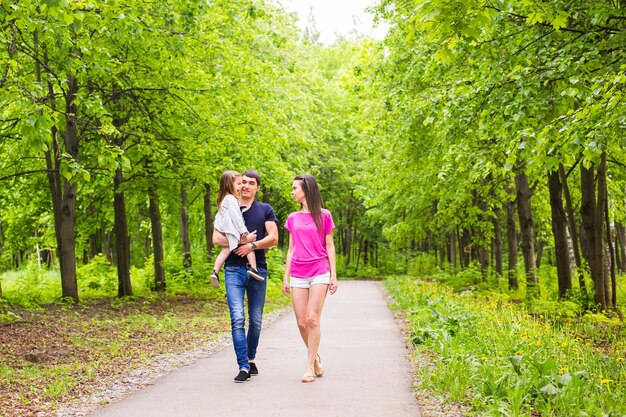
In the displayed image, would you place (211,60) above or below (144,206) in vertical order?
above

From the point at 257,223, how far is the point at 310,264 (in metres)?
0.78

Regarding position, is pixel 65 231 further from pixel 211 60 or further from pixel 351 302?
pixel 351 302

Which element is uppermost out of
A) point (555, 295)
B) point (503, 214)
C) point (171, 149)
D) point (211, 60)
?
point (211, 60)

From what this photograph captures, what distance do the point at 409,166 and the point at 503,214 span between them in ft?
43.9

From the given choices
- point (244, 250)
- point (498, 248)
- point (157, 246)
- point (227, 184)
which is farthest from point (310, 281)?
point (498, 248)

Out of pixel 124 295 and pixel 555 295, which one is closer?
pixel 124 295

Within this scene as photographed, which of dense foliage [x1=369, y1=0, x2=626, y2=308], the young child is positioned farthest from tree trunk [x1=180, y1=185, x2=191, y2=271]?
the young child

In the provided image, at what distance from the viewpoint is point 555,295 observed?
19.6m

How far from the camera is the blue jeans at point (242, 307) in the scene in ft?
22.4

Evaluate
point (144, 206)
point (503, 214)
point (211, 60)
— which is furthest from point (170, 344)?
point (503, 214)

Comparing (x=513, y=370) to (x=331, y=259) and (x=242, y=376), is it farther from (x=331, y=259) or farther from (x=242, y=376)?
(x=242, y=376)

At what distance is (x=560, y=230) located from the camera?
16.7 m

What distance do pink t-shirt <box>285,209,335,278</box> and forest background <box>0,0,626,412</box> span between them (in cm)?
212

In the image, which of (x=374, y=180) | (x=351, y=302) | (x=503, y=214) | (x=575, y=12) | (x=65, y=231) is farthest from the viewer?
(x=503, y=214)
